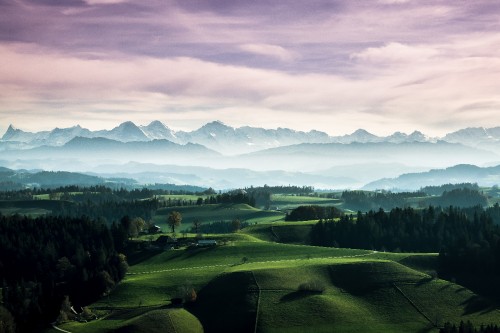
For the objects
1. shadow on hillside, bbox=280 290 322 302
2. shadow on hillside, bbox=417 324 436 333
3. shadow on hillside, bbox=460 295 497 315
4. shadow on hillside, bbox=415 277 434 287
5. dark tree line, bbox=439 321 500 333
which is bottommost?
shadow on hillside, bbox=417 324 436 333

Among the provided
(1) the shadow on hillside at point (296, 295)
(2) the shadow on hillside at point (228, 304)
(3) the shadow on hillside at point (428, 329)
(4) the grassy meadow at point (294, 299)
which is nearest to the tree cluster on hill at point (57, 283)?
(4) the grassy meadow at point (294, 299)

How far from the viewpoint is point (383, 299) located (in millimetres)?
149875

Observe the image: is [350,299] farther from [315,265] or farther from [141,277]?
[141,277]

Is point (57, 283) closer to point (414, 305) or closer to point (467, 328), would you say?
point (414, 305)

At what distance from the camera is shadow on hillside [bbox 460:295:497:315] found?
146 m

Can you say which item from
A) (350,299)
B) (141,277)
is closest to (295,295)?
(350,299)

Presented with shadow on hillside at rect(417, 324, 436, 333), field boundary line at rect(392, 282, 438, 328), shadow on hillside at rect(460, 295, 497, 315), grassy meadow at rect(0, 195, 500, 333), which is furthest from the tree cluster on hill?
shadow on hillside at rect(460, 295, 497, 315)

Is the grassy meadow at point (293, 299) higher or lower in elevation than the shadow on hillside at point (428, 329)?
higher

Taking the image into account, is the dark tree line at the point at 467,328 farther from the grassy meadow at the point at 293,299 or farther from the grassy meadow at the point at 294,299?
the grassy meadow at the point at 293,299

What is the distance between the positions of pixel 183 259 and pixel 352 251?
52889mm

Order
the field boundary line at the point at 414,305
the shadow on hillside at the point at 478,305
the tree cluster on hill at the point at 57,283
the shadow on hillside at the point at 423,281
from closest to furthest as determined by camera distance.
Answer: the field boundary line at the point at 414,305, the shadow on hillside at the point at 478,305, the tree cluster on hill at the point at 57,283, the shadow on hillside at the point at 423,281

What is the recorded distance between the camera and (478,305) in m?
149

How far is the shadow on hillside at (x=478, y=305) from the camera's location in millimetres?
145625

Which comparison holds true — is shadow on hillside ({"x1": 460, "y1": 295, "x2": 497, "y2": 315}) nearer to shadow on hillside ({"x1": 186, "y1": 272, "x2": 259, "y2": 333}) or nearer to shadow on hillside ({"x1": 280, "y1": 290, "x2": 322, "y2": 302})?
shadow on hillside ({"x1": 280, "y1": 290, "x2": 322, "y2": 302})
